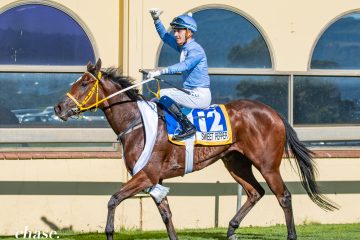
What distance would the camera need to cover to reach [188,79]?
12977 millimetres

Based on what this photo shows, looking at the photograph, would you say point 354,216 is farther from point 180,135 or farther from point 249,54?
point 180,135

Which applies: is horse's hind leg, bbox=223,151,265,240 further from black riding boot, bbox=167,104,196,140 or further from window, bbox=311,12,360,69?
window, bbox=311,12,360,69

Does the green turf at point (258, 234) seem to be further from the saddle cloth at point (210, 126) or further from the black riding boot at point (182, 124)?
the black riding boot at point (182, 124)

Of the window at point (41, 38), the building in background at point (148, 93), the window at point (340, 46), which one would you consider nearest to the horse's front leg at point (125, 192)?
the building in background at point (148, 93)

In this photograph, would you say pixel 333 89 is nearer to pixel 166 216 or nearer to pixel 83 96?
pixel 166 216

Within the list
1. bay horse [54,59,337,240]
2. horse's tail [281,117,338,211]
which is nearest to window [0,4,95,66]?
bay horse [54,59,337,240]

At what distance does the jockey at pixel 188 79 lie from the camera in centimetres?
1267

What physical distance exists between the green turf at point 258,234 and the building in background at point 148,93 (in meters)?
0.36

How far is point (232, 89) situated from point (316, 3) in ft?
6.11

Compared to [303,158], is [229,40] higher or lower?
higher

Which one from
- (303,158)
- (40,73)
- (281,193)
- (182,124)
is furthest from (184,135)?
(40,73)

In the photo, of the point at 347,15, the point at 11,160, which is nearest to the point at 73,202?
the point at 11,160

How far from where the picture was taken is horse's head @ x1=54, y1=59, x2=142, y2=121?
12469 millimetres

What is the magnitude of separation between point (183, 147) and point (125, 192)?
1.04 metres
